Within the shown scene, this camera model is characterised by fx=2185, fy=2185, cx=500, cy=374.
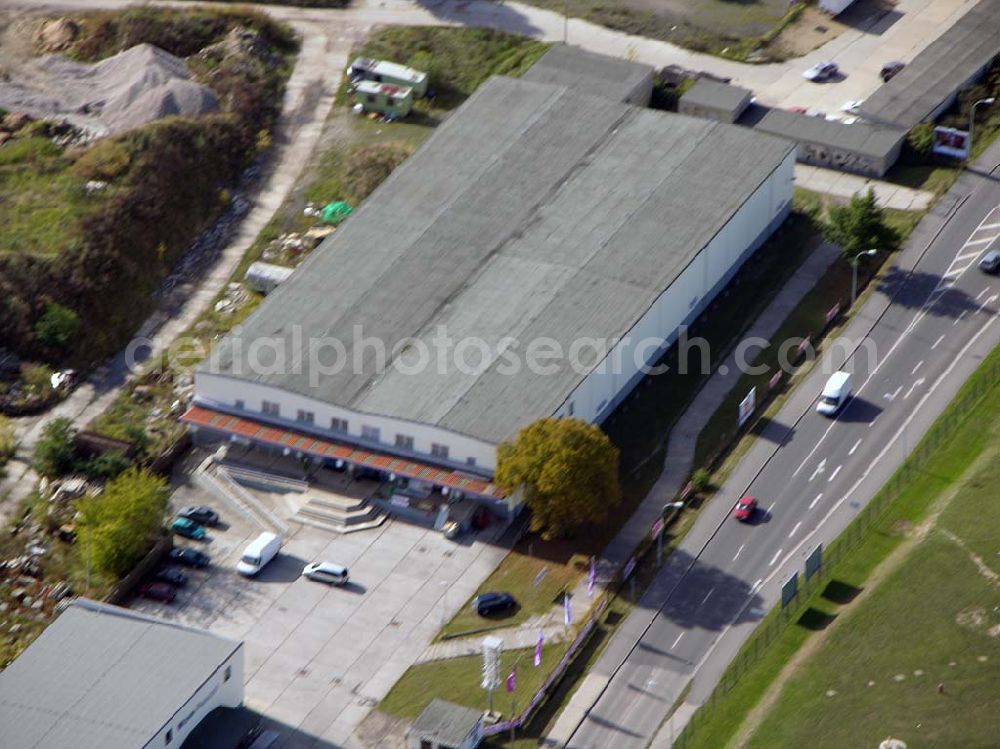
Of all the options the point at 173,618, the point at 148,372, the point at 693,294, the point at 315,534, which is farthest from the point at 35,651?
the point at 693,294

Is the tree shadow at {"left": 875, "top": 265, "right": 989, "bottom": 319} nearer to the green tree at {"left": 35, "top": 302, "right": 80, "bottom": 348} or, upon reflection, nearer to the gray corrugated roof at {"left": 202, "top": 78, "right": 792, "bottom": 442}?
the gray corrugated roof at {"left": 202, "top": 78, "right": 792, "bottom": 442}

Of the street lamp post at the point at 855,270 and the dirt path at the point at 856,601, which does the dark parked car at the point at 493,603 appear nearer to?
the dirt path at the point at 856,601

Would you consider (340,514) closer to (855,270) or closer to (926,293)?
(855,270)

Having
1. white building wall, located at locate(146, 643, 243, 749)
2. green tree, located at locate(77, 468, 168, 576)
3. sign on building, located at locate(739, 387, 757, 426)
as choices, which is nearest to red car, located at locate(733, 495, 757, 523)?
sign on building, located at locate(739, 387, 757, 426)

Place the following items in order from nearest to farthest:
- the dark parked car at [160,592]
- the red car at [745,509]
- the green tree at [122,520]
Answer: the green tree at [122,520] < the dark parked car at [160,592] < the red car at [745,509]

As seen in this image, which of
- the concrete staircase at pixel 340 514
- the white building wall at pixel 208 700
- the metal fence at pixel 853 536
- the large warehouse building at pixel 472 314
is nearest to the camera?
the white building wall at pixel 208 700

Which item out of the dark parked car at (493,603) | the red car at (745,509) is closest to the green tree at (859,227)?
the red car at (745,509)

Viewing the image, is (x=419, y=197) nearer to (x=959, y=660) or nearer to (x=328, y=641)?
(x=328, y=641)
